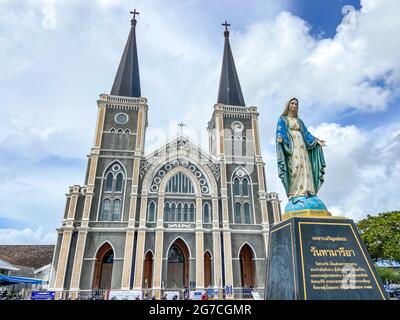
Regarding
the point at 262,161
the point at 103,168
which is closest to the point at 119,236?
the point at 103,168

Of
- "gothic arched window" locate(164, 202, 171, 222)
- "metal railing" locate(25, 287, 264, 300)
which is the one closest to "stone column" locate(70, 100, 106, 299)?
"metal railing" locate(25, 287, 264, 300)

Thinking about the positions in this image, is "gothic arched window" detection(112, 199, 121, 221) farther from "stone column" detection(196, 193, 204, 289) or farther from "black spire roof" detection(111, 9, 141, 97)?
"black spire roof" detection(111, 9, 141, 97)

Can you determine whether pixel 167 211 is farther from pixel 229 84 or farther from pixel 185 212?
pixel 229 84

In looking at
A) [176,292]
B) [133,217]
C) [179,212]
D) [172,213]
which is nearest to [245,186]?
[179,212]

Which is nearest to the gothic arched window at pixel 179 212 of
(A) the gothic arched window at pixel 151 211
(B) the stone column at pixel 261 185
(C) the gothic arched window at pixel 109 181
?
(A) the gothic arched window at pixel 151 211

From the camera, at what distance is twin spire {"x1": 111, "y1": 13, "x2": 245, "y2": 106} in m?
30.2

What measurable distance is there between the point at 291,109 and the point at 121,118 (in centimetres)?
2329

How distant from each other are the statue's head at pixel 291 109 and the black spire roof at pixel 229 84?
24305 mm

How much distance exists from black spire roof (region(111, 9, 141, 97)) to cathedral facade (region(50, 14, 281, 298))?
70 cm

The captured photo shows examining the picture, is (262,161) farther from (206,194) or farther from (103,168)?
(103,168)

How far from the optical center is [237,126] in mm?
29359

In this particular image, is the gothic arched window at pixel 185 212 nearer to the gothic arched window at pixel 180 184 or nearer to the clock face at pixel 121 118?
the gothic arched window at pixel 180 184

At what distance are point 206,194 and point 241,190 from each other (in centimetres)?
344

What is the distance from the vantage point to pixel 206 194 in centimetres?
2530
